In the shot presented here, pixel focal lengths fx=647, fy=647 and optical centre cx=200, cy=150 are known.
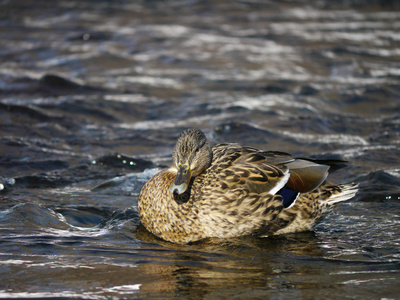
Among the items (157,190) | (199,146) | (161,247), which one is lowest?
(161,247)

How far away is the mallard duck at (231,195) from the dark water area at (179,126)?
0.17m

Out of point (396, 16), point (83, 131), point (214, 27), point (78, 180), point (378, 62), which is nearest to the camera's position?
point (78, 180)

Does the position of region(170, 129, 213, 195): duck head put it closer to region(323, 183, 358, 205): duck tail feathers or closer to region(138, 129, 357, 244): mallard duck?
region(138, 129, 357, 244): mallard duck

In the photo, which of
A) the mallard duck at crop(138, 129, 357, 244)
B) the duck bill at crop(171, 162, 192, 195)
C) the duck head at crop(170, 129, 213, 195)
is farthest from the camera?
the mallard duck at crop(138, 129, 357, 244)

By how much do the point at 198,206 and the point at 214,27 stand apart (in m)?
12.8

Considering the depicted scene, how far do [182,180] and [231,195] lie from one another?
0.52 metres

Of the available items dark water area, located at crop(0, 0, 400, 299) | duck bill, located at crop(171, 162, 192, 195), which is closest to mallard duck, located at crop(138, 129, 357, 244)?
duck bill, located at crop(171, 162, 192, 195)

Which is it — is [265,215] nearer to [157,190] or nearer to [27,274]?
[157,190]

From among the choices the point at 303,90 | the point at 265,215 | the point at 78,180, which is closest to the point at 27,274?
the point at 265,215

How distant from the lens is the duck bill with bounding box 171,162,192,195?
5.98m

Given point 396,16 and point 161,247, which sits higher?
point 396,16

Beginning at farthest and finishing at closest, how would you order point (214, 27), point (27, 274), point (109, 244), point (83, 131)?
point (214, 27) → point (83, 131) → point (109, 244) → point (27, 274)

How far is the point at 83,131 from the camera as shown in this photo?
1042cm

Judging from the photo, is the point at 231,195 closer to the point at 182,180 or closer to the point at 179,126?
the point at 182,180
